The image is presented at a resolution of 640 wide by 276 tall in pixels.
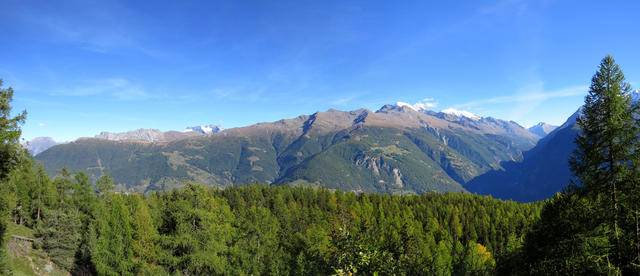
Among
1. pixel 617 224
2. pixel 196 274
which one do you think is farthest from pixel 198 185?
pixel 617 224

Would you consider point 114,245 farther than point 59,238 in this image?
No

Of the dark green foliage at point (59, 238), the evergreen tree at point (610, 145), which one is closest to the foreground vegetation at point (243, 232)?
the dark green foliage at point (59, 238)

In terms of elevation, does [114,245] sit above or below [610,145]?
below

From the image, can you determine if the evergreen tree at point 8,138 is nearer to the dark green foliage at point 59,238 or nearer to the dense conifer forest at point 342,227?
the dense conifer forest at point 342,227

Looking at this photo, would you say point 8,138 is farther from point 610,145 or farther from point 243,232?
point 243,232

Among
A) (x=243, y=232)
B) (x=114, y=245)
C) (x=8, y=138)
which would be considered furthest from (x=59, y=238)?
(x=8, y=138)

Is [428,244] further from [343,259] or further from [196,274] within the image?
[343,259]

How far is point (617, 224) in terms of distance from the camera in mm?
17109

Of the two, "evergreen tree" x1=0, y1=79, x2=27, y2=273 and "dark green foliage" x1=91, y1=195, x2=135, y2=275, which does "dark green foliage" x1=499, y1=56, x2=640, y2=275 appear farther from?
"dark green foliage" x1=91, y1=195, x2=135, y2=275

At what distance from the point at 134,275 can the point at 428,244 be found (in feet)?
255

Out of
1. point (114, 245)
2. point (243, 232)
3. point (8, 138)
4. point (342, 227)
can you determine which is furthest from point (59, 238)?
point (342, 227)

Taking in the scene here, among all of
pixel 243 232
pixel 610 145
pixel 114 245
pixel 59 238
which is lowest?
pixel 243 232

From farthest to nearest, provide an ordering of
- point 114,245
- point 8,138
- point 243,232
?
point 243,232 → point 114,245 → point 8,138

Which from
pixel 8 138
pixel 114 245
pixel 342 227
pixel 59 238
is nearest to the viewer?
pixel 342 227
